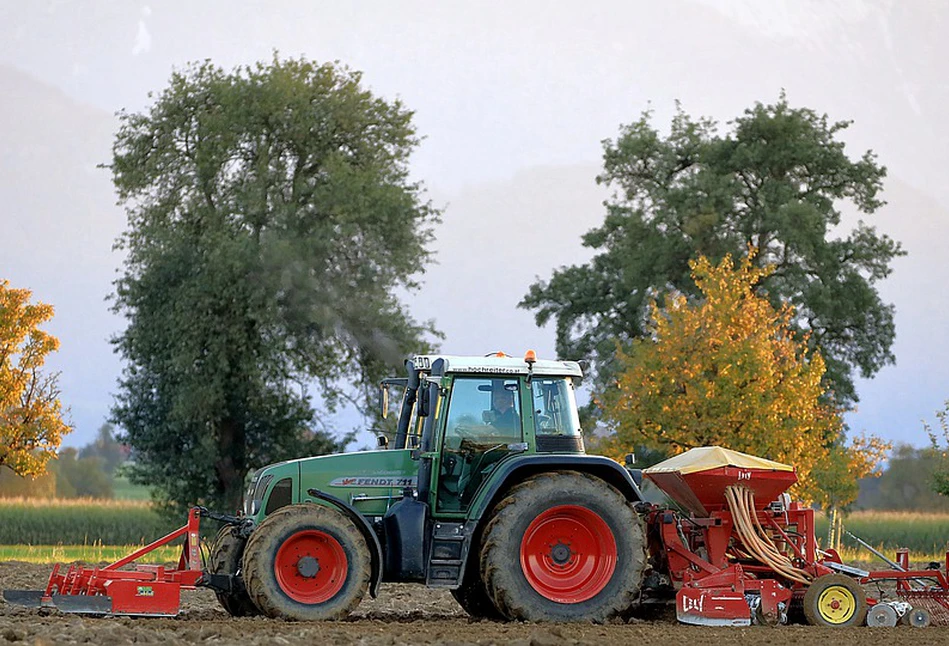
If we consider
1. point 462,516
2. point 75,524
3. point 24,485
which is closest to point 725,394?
point 462,516

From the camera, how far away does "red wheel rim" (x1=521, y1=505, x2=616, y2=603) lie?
13430 millimetres

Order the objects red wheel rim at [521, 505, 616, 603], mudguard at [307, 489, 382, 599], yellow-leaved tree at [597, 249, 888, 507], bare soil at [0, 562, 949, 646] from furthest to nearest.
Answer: yellow-leaved tree at [597, 249, 888, 507], red wheel rim at [521, 505, 616, 603], mudguard at [307, 489, 382, 599], bare soil at [0, 562, 949, 646]

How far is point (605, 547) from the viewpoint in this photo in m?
13.5

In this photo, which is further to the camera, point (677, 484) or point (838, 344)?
point (838, 344)

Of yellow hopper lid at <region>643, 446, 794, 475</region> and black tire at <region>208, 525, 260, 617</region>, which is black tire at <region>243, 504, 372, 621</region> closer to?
black tire at <region>208, 525, 260, 617</region>

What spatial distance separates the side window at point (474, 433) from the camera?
13492 millimetres

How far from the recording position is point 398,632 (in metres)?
12.3

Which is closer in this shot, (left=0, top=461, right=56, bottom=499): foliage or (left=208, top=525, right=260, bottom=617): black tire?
(left=208, top=525, right=260, bottom=617): black tire

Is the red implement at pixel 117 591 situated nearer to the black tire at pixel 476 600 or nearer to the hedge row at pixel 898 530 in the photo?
the black tire at pixel 476 600

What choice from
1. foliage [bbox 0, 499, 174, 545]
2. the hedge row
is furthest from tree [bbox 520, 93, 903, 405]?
foliage [bbox 0, 499, 174, 545]

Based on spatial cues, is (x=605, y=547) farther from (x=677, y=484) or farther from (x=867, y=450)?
(x=867, y=450)

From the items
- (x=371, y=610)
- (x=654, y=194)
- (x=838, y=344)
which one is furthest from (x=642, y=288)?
(x=371, y=610)

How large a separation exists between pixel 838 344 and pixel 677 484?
104 feet

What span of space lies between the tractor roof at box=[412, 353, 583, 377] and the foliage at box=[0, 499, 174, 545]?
1154 inches
